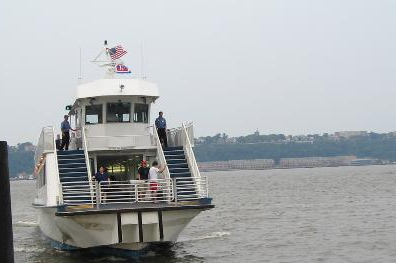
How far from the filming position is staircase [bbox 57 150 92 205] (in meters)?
22.5

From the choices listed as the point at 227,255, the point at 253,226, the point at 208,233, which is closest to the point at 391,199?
the point at 253,226

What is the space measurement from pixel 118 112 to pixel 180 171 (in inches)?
152

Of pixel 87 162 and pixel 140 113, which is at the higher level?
pixel 140 113

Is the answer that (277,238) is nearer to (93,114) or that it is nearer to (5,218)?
(93,114)

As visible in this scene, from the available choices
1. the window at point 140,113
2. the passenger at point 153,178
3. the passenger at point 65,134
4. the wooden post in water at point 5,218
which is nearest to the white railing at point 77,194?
the passenger at point 153,178

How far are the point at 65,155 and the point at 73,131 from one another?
394 cm

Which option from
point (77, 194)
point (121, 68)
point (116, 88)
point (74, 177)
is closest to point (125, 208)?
point (77, 194)

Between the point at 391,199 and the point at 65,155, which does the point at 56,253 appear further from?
the point at 391,199

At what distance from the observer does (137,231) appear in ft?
70.8

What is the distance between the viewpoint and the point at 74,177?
23.9 metres

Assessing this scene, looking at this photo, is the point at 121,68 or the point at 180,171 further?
the point at 121,68

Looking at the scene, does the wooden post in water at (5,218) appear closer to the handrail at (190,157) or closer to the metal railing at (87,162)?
the metal railing at (87,162)

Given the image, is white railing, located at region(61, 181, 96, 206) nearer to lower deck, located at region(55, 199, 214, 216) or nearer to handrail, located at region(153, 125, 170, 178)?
lower deck, located at region(55, 199, 214, 216)

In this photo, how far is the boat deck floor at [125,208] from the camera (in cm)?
Answer: 2106
